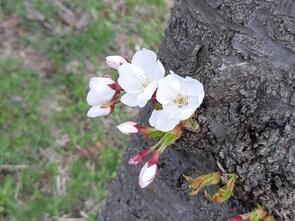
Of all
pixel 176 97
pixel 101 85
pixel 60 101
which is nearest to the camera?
pixel 176 97

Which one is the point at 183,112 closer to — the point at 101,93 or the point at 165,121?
the point at 165,121

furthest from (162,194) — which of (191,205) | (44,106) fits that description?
(44,106)

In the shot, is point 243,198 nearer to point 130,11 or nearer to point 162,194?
point 162,194

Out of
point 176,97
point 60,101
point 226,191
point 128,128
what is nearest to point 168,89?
point 176,97

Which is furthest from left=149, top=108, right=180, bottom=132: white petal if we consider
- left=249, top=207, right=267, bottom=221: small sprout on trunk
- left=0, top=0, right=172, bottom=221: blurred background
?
left=0, top=0, right=172, bottom=221: blurred background

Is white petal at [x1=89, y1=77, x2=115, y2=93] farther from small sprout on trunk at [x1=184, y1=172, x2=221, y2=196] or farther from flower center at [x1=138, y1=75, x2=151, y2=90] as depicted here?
small sprout on trunk at [x1=184, y1=172, x2=221, y2=196]
